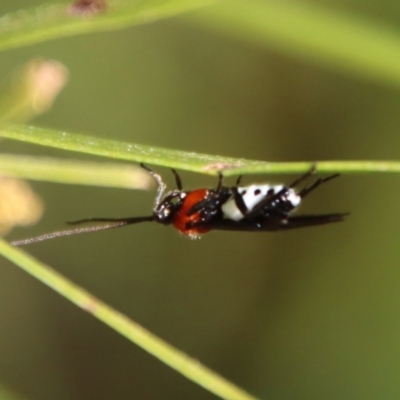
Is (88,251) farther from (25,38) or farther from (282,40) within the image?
(25,38)

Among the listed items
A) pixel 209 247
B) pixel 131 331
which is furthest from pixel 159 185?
pixel 209 247

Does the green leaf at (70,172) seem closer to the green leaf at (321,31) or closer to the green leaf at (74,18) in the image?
the green leaf at (74,18)

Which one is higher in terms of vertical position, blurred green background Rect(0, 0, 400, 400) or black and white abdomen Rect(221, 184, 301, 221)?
blurred green background Rect(0, 0, 400, 400)

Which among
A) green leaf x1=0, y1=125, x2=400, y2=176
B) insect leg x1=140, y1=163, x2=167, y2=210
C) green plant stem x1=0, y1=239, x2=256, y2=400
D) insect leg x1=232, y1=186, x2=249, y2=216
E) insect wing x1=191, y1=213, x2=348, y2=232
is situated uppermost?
insect leg x1=140, y1=163, x2=167, y2=210

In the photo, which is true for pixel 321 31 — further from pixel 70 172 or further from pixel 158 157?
pixel 158 157

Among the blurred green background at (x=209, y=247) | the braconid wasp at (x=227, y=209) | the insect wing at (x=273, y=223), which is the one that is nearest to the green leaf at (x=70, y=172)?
the braconid wasp at (x=227, y=209)

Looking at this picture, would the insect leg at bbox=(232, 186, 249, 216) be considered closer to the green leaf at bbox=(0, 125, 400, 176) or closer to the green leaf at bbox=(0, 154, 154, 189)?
the green leaf at bbox=(0, 154, 154, 189)

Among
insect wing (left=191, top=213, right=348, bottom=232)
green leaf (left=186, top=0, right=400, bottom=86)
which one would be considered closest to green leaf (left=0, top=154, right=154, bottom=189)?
insect wing (left=191, top=213, right=348, bottom=232)
